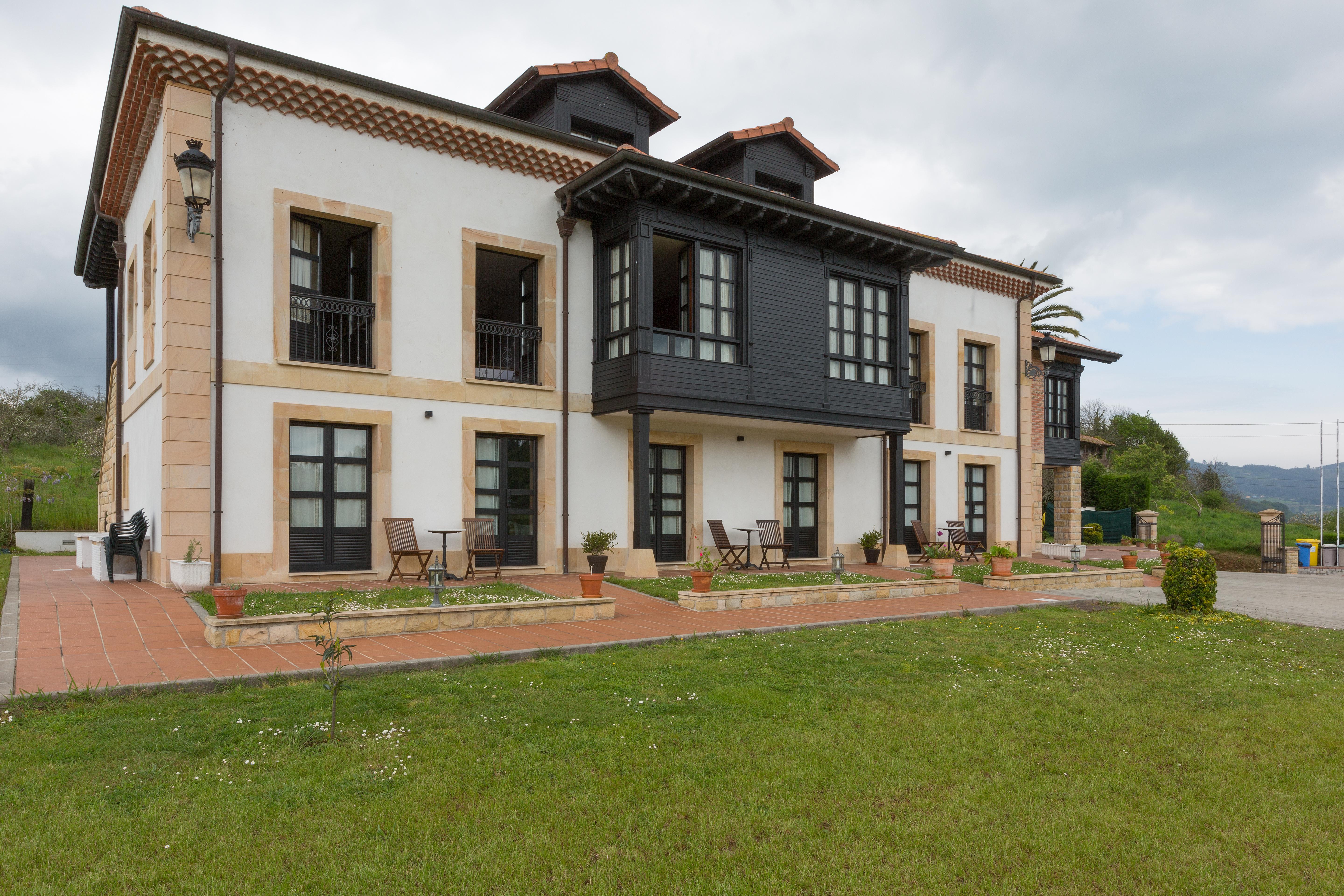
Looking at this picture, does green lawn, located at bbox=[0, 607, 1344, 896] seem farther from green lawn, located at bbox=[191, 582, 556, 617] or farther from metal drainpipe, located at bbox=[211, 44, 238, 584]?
metal drainpipe, located at bbox=[211, 44, 238, 584]

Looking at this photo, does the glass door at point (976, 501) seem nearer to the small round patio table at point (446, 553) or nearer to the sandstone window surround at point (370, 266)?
the small round patio table at point (446, 553)

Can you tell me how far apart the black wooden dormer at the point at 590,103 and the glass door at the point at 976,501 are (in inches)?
429

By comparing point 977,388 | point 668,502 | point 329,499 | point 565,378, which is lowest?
point 668,502

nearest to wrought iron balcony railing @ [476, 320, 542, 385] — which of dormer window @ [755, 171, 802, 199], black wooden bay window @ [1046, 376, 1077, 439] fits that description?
dormer window @ [755, 171, 802, 199]

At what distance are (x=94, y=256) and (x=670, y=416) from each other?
1312 cm

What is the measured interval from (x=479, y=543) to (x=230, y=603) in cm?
540

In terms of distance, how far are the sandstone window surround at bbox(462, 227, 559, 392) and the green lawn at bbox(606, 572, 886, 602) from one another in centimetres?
205

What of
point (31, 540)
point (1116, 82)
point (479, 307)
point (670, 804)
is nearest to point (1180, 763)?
point (670, 804)

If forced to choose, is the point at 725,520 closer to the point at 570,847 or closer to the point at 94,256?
the point at 570,847

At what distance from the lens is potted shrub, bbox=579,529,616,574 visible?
1283cm

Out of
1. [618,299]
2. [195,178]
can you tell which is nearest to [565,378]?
[618,299]

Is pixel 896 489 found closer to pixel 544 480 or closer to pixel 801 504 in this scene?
pixel 801 504

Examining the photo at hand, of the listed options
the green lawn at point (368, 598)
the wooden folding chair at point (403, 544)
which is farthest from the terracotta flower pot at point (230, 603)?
the wooden folding chair at point (403, 544)

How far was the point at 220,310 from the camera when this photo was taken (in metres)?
10.5
